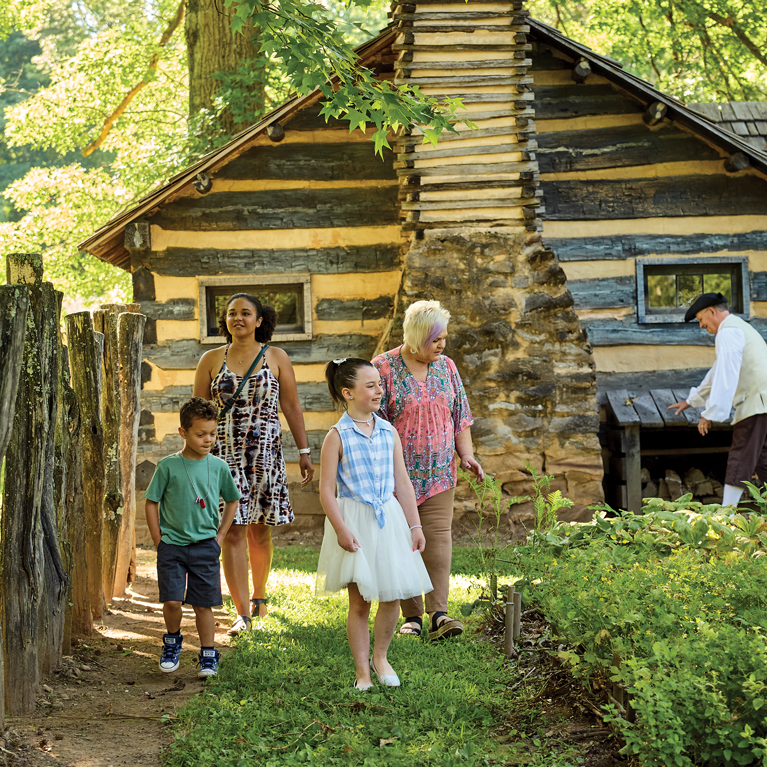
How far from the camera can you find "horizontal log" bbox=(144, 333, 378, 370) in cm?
901

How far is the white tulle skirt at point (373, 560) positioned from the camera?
3.76m

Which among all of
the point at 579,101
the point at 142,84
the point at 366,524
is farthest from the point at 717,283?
the point at 142,84

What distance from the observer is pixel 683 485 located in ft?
30.4

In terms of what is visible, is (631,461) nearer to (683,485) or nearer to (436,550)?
(683,485)

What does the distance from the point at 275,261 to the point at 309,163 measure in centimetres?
108

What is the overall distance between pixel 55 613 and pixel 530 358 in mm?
4976

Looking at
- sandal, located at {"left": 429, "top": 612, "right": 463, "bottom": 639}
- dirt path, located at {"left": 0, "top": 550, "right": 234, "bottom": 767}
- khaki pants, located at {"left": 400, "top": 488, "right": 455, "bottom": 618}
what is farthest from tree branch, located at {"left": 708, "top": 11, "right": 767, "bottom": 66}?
dirt path, located at {"left": 0, "top": 550, "right": 234, "bottom": 767}

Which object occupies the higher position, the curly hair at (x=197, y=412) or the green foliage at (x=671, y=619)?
the curly hair at (x=197, y=412)

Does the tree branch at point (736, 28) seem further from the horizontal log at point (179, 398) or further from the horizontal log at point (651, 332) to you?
the horizontal log at point (179, 398)

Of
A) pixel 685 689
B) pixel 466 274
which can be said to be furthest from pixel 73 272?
pixel 685 689

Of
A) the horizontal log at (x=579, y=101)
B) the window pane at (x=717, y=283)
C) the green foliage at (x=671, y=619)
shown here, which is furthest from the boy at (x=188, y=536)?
the window pane at (x=717, y=283)

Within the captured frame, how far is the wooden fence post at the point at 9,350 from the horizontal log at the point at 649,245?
6.56m

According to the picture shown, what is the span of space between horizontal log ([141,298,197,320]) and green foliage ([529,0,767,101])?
31.8ft

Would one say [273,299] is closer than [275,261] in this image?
No
